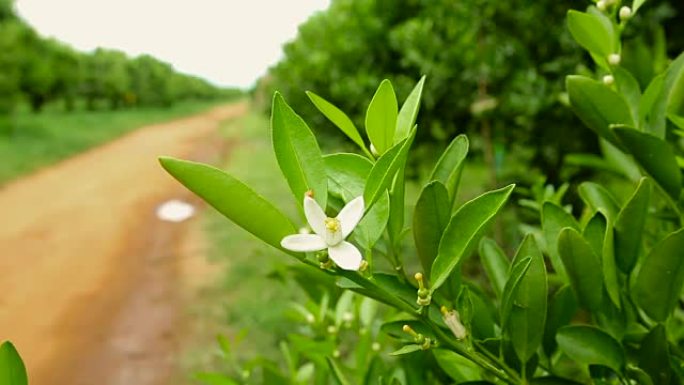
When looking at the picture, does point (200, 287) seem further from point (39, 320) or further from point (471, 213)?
point (471, 213)

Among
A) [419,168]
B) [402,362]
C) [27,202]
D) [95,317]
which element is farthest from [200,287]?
[402,362]

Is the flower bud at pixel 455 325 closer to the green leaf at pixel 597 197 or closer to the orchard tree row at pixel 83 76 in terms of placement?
the green leaf at pixel 597 197

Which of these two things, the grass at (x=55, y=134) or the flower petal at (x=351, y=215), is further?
the grass at (x=55, y=134)

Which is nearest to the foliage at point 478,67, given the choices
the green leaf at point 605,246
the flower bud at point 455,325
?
the green leaf at point 605,246

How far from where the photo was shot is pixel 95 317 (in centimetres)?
291

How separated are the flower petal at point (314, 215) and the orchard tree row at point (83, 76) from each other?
8.03 metres

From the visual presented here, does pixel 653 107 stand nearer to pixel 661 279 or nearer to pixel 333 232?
pixel 661 279

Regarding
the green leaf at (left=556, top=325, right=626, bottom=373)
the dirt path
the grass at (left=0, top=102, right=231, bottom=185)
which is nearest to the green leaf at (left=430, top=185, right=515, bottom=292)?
the green leaf at (left=556, top=325, right=626, bottom=373)

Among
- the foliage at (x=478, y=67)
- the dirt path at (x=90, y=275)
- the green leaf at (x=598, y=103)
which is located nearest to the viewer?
the green leaf at (x=598, y=103)

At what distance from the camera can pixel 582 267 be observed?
14.4 inches

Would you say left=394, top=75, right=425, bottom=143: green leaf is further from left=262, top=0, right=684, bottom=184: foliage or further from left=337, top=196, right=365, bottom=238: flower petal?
left=262, top=0, right=684, bottom=184: foliage

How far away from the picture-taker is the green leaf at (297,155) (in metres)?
Result: 0.30

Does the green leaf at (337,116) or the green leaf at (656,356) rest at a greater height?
the green leaf at (337,116)

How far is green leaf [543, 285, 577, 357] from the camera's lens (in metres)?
0.41
